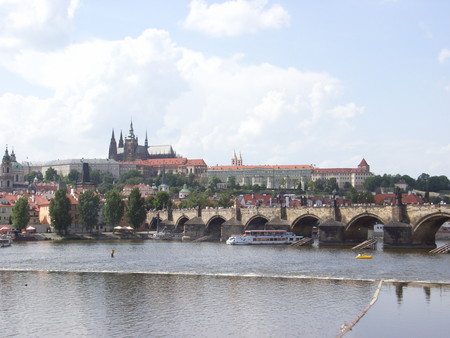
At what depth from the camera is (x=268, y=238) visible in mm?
92500

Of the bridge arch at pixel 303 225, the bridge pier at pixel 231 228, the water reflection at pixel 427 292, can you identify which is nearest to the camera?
the water reflection at pixel 427 292

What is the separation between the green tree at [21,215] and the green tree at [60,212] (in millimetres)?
4788

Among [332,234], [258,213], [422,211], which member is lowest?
[332,234]

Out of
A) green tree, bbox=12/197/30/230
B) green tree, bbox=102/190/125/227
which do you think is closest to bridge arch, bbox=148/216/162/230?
green tree, bbox=102/190/125/227

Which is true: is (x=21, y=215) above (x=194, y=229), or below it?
above

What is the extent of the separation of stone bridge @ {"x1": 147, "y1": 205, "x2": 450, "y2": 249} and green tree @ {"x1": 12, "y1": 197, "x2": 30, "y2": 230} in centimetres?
2458

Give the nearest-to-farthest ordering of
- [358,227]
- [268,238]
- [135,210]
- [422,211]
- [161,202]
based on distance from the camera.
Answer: [422,211]
[358,227]
[268,238]
[135,210]
[161,202]

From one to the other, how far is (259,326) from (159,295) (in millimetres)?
10630

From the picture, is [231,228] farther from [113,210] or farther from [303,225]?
[113,210]

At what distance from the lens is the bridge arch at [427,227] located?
73.0 metres

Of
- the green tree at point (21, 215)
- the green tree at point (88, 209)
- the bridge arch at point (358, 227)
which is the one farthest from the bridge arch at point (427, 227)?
the green tree at point (21, 215)

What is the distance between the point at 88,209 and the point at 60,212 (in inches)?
238

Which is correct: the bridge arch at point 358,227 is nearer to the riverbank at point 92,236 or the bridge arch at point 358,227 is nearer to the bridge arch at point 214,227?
the bridge arch at point 214,227

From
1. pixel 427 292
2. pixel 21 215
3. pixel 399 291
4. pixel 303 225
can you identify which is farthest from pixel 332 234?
pixel 21 215
